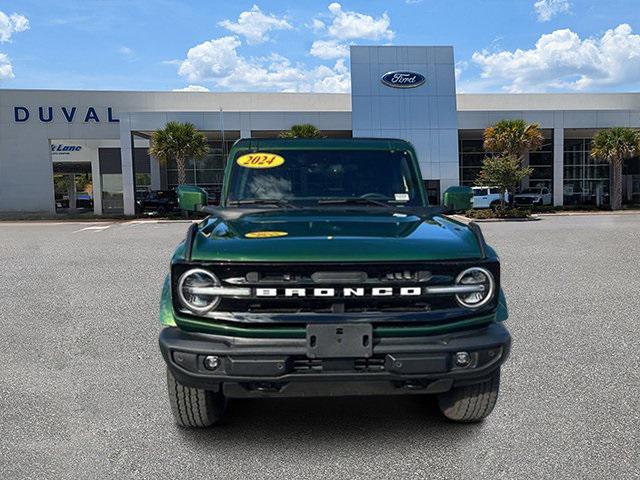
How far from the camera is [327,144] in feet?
15.3

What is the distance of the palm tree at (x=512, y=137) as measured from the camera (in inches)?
1265

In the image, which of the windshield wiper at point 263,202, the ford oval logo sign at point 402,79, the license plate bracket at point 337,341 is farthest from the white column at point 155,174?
the license plate bracket at point 337,341

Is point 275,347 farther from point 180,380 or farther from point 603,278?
point 603,278

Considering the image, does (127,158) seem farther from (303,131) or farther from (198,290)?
(198,290)

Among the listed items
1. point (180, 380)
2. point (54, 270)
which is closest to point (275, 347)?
point (180, 380)

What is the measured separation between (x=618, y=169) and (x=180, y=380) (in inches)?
1471

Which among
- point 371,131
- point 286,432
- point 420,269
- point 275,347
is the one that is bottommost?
point 286,432

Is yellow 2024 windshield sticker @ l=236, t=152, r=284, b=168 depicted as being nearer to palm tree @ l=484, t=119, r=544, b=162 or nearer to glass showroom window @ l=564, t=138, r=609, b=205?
palm tree @ l=484, t=119, r=544, b=162

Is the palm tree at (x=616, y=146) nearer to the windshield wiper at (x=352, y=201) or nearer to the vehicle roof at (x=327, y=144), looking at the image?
the vehicle roof at (x=327, y=144)

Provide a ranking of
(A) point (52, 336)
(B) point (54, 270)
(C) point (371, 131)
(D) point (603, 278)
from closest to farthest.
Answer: (A) point (52, 336) → (D) point (603, 278) → (B) point (54, 270) → (C) point (371, 131)

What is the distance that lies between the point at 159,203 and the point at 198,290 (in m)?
30.8

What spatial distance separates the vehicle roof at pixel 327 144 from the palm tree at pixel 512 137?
28.9m

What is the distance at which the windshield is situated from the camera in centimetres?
439

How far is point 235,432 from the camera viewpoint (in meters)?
3.59
